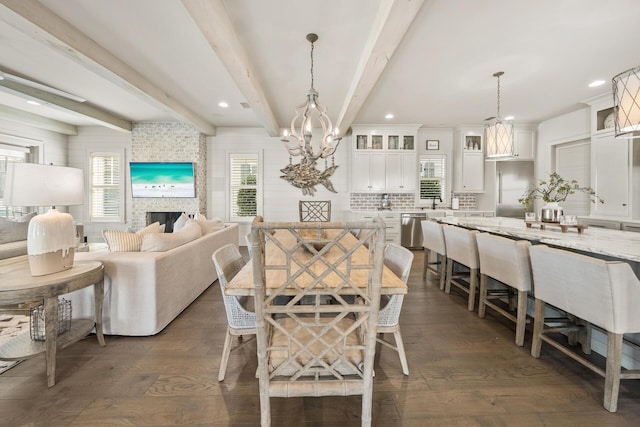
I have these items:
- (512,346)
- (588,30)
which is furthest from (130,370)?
(588,30)

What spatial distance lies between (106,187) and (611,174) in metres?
9.61

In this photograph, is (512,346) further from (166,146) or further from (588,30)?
(166,146)

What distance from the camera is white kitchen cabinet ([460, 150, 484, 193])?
581cm

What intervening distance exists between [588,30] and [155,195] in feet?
23.4

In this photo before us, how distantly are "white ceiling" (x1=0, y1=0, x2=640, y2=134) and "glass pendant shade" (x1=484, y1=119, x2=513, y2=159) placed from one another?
68 cm

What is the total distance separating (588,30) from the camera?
8.04 ft

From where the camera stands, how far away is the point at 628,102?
1.92 metres

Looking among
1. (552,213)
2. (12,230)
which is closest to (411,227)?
(552,213)

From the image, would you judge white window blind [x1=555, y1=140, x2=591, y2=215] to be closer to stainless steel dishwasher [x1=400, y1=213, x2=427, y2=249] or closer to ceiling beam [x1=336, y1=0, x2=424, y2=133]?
stainless steel dishwasher [x1=400, y1=213, x2=427, y2=249]

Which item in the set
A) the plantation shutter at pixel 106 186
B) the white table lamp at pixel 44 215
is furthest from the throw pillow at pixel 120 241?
the plantation shutter at pixel 106 186

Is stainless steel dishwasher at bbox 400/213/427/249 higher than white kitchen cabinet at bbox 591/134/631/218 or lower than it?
lower

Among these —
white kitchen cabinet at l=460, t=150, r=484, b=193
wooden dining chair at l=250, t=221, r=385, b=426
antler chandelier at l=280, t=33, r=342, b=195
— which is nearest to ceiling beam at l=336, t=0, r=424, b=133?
antler chandelier at l=280, t=33, r=342, b=195

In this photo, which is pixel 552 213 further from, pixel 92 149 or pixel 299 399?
pixel 92 149

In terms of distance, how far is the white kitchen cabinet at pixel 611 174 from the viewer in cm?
387
